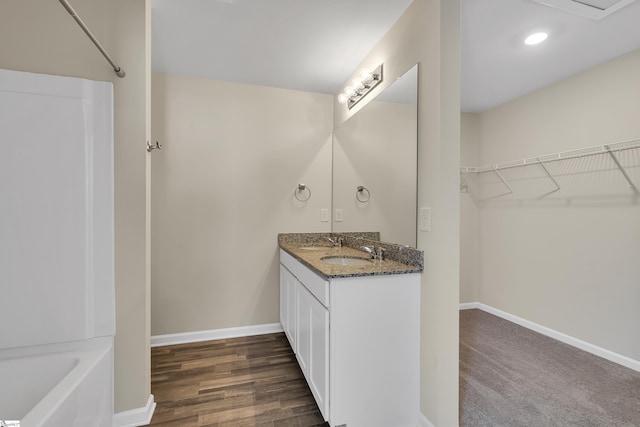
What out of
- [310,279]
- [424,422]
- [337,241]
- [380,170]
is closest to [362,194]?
[380,170]

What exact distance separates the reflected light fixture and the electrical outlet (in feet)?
3.70

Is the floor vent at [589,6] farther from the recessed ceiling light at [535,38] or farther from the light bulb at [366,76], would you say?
the light bulb at [366,76]

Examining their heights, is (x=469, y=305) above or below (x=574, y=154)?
below

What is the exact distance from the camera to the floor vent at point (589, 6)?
1.68 meters

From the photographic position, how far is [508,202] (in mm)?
3324

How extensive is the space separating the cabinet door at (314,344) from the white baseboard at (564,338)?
8.29 feet

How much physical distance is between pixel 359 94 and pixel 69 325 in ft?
8.20

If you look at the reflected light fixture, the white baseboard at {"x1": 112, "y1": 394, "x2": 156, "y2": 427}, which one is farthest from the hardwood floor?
the reflected light fixture

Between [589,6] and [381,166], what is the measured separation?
5.05 ft

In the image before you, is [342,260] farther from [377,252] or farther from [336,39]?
[336,39]

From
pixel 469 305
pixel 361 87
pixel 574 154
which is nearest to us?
pixel 361 87

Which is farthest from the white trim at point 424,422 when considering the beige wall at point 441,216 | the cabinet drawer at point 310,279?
the cabinet drawer at point 310,279

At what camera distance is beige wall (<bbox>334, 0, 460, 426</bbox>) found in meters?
1.51

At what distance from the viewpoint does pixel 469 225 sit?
3678mm
